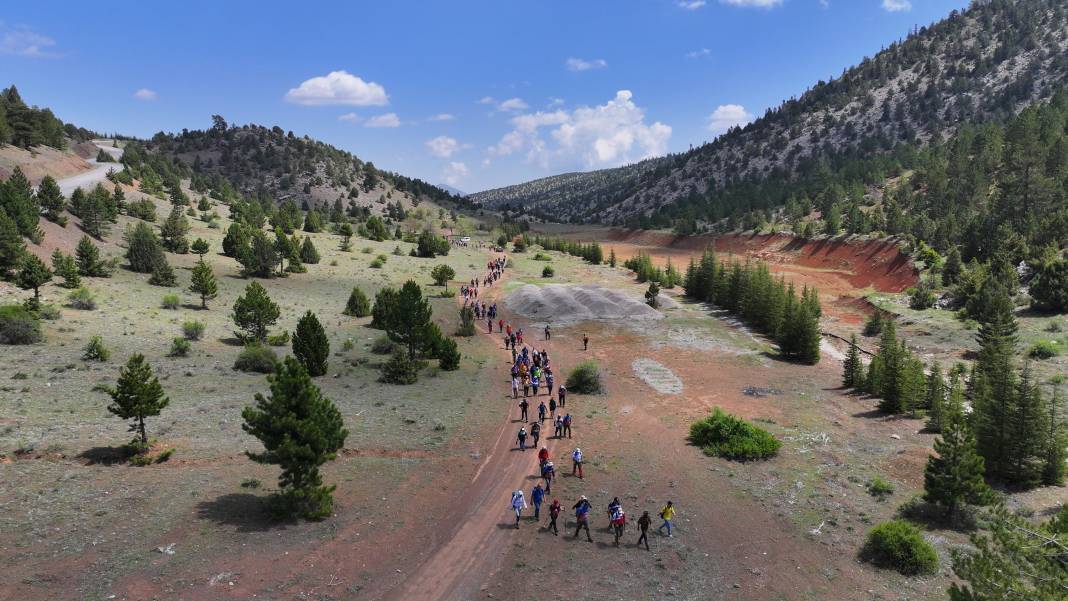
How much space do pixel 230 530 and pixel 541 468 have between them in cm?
1095

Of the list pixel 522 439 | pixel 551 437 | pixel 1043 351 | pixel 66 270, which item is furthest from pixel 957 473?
pixel 66 270

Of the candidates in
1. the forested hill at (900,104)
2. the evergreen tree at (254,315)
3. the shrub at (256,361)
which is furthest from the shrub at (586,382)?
the forested hill at (900,104)

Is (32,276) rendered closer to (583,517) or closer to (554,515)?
(554,515)

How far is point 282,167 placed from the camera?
504ft

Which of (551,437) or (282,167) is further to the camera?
(282,167)

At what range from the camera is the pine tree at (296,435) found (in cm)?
1683

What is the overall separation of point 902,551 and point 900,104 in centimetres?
18314

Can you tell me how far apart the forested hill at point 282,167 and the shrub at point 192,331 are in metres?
104

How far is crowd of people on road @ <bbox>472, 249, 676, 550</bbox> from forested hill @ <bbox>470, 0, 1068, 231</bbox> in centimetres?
9759

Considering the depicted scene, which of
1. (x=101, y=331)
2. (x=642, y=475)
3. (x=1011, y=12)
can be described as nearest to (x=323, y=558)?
(x=642, y=475)

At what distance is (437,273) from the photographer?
69.6 m

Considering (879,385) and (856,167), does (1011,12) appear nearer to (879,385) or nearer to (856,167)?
(856,167)

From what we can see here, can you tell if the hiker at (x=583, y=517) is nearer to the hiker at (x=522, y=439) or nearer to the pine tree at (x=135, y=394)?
the hiker at (x=522, y=439)

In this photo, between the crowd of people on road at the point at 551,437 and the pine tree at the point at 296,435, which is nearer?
the pine tree at the point at 296,435
